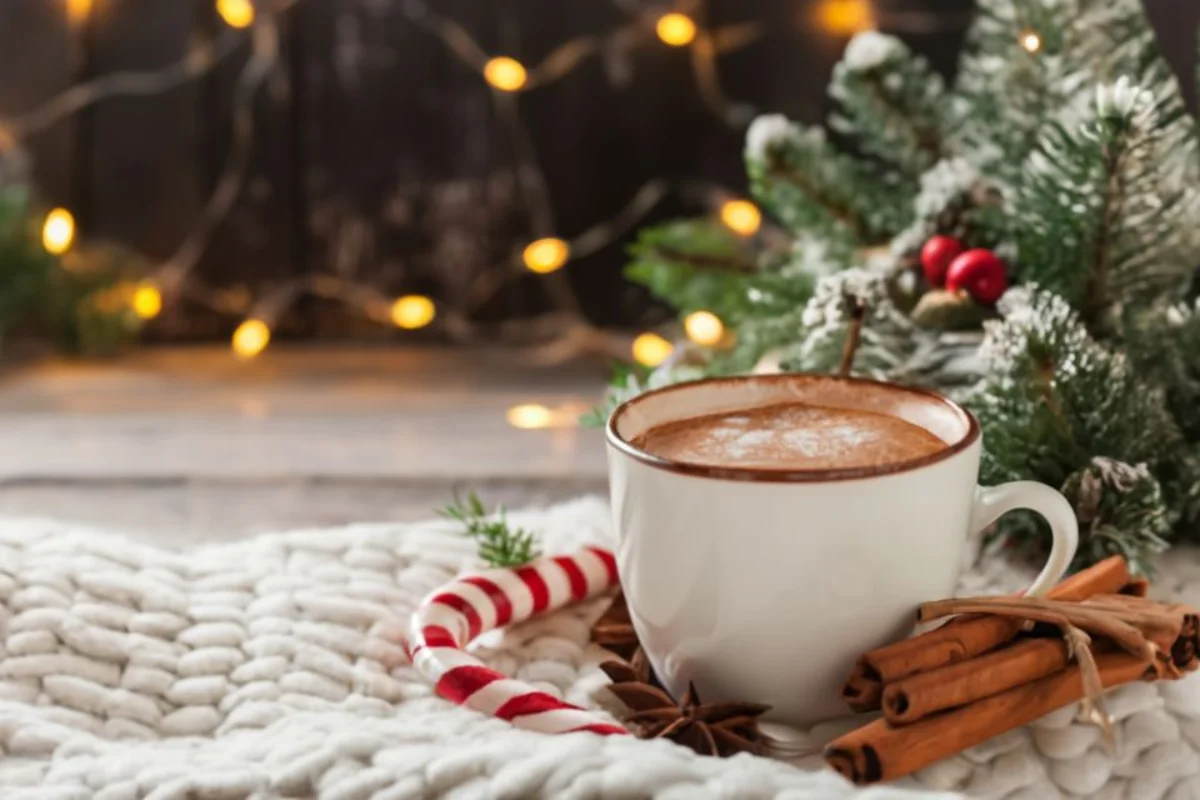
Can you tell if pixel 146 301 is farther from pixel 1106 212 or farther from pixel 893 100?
pixel 1106 212

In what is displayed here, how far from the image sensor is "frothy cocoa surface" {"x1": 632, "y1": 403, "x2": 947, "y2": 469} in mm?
618

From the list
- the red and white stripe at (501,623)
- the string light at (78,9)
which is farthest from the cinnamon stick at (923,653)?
the string light at (78,9)

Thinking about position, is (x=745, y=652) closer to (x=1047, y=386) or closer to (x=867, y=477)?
(x=867, y=477)

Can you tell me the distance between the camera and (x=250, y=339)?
161 cm

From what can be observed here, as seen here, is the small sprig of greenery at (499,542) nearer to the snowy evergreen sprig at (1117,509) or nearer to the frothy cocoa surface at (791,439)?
the frothy cocoa surface at (791,439)

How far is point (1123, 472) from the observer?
75 cm

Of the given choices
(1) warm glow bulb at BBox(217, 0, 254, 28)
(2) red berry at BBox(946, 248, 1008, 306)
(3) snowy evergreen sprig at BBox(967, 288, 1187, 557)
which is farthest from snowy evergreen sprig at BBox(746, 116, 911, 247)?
(1) warm glow bulb at BBox(217, 0, 254, 28)

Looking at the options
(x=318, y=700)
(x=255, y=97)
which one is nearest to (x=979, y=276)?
(x=318, y=700)

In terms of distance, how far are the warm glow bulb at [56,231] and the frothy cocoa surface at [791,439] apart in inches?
42.6

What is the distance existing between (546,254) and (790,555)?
105 centimetres

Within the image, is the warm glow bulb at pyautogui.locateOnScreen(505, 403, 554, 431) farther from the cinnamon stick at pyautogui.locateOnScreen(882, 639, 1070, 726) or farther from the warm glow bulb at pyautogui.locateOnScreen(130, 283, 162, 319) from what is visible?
the cinnamon stick at pyautogui.locateOnScreen(882, 639, 1070, 726)

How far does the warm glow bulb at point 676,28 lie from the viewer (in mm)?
1548

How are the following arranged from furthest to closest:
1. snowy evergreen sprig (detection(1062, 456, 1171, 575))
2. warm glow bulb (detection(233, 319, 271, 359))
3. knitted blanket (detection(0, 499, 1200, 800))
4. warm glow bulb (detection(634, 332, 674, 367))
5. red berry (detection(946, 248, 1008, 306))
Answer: warm glow bulb (detection(233, 319, 271, 359)) → warm glow bulb (detection(634, 332, 674, 367)) → red berry (detection(946, 248, 1008, 306)) → snowy evergreen sprig (detection(1062, 456, 1171, 575)) → knitted blanket (detection(0, 499, 1200, 800))

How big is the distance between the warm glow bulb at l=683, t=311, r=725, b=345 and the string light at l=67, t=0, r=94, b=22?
0.85m
